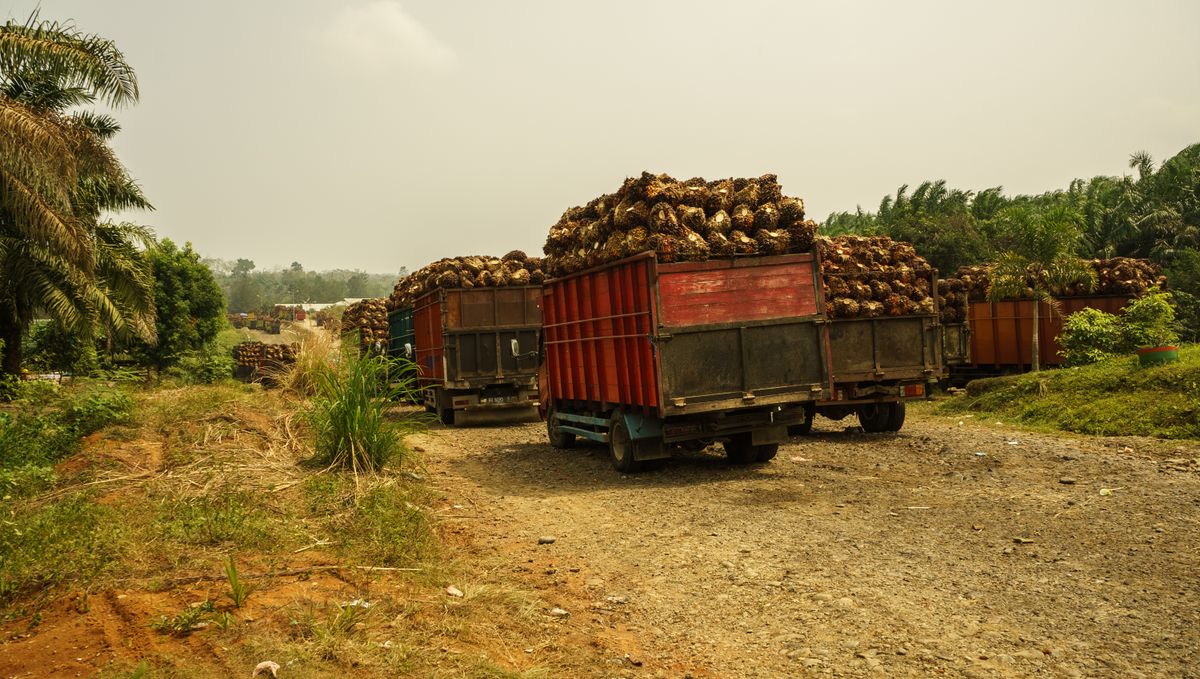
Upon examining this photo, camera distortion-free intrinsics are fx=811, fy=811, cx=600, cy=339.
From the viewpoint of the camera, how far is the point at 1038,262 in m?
18.0

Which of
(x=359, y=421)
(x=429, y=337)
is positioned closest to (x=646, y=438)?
(x=359, y=421)

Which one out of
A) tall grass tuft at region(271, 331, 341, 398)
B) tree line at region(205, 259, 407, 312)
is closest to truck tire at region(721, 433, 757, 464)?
tall grass tuft at region(271, 331, 341, 398)

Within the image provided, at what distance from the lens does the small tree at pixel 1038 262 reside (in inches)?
693

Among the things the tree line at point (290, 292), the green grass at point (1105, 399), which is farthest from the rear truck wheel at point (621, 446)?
the tree line at point (290, 292)

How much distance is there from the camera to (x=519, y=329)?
16.2m

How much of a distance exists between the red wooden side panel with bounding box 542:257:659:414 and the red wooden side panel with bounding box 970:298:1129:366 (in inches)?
498

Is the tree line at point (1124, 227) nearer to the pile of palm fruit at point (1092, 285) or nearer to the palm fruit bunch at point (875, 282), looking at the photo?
the pile of palm fruit at point (1092, 285)

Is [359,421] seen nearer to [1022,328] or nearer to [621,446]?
[621,446]

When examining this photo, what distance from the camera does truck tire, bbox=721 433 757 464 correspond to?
984cm

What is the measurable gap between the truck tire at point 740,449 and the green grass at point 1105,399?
5625 millimetres

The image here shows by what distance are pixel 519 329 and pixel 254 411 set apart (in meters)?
5.86

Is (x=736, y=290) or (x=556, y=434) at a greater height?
(x=736, y=290)

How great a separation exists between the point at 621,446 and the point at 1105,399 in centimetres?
826

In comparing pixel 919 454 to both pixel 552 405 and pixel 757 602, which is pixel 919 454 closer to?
pixel 552 405
